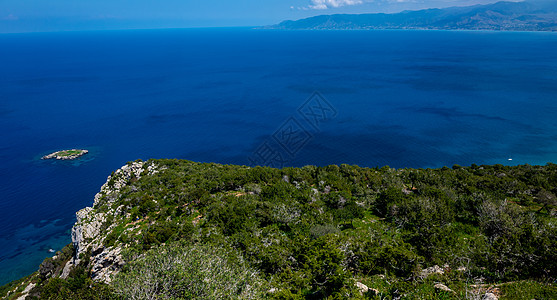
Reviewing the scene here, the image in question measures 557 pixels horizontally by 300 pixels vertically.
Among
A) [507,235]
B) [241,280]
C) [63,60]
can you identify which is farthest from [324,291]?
[63,60]

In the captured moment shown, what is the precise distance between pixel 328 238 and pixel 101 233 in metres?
21.6

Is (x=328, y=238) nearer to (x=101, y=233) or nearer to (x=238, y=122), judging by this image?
(x=101, y=233)

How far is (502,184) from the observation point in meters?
28.3

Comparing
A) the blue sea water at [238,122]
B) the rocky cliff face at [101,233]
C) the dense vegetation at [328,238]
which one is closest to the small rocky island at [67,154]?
the blue sea water at [238,122]

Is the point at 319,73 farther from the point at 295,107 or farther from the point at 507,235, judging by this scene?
the point at 507,235

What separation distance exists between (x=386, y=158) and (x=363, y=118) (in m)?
23.0


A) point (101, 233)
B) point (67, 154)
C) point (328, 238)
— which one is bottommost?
point (67, 154)

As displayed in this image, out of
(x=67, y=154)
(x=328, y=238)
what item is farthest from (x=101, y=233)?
(x=67, y=154)

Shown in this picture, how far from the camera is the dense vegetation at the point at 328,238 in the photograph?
12781 millimetres

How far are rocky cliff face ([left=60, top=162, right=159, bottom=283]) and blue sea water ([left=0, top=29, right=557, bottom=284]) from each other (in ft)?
44.6

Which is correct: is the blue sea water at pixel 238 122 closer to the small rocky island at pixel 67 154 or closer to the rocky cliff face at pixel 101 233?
the small rocky island at pixel 67 154

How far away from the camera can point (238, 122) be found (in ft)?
265

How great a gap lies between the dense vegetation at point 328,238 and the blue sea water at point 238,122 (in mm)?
25100

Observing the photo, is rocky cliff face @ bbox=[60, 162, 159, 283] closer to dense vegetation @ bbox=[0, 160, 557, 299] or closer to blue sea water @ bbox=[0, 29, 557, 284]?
dense vegetation @ bbox=[0, 160, 557, 299]
